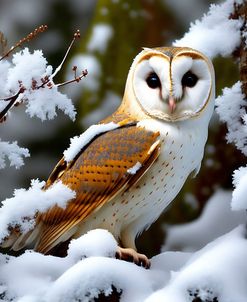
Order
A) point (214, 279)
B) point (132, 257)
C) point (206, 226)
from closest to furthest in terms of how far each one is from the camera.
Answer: point (214, 279) < point (132, 257) < point (206, 226)

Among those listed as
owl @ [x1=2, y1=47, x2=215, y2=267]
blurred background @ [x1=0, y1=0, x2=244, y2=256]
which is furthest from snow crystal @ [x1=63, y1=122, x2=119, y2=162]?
blurred background @ [x1=0, y1=0, x2=244, y2=256]

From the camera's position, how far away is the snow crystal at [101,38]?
13.4 ft

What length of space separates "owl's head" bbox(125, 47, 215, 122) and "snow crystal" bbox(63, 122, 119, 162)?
122mm

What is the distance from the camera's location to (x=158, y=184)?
7.65ft

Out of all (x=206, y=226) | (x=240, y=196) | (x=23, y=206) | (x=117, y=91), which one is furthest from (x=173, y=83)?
(x=117, y=91)

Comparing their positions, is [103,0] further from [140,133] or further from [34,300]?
[34,300]

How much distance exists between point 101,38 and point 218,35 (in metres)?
1.34

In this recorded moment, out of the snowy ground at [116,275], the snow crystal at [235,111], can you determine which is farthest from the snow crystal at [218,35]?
the snowy ground at [116,275]

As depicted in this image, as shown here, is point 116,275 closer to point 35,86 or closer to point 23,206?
point 23,206

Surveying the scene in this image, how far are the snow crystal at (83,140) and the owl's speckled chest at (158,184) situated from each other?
A: 141mm

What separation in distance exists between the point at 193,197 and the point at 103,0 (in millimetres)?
1177

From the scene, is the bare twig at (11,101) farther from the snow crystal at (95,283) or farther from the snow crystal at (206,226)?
the snow crystal at (206,226)

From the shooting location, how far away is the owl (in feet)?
7.57

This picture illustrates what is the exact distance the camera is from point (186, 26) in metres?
4.16
